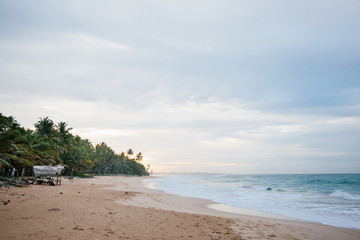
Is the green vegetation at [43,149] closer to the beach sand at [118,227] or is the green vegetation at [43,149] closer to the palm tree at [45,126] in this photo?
the palm tree at [45,126]

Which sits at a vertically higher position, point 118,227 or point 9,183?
point 118,227

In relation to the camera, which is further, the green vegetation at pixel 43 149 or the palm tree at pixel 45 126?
the palm tree at pixel 45 126

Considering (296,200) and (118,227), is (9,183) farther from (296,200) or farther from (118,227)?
(296,200)

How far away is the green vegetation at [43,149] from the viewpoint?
72.1 ft

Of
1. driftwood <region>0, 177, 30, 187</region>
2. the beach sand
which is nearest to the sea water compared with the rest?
the beach sand

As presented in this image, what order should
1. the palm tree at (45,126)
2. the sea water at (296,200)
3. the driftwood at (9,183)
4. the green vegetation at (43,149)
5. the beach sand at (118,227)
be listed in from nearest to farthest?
the beach sand at (118,227) → the sea water at (296,200) → the driftwood at (9,183) → the green vegetation at (43,149) → the palm tree at (45,126)

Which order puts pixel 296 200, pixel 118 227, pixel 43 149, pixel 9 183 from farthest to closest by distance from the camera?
pixel 43 149 < pixel 296 200 < pixel 9 183 < pixel 118 227

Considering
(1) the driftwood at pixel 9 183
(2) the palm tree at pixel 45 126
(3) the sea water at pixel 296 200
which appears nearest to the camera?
(3) the sea water at pixel 296 200

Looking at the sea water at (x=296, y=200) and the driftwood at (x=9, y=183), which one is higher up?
the driftwood at (x=9, y=183)

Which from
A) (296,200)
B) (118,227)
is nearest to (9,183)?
(118,227)

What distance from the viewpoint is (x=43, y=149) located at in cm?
3331

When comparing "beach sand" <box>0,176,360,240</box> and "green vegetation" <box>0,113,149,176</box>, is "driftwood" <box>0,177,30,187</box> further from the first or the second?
"beach sand" <box>0,176,360,240</box>

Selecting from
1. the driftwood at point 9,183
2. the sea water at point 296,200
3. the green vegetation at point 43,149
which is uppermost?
the green vegetation at point 43,149

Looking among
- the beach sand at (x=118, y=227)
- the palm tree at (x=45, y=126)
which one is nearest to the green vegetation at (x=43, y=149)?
the palm tree at (x=45, y=126)
